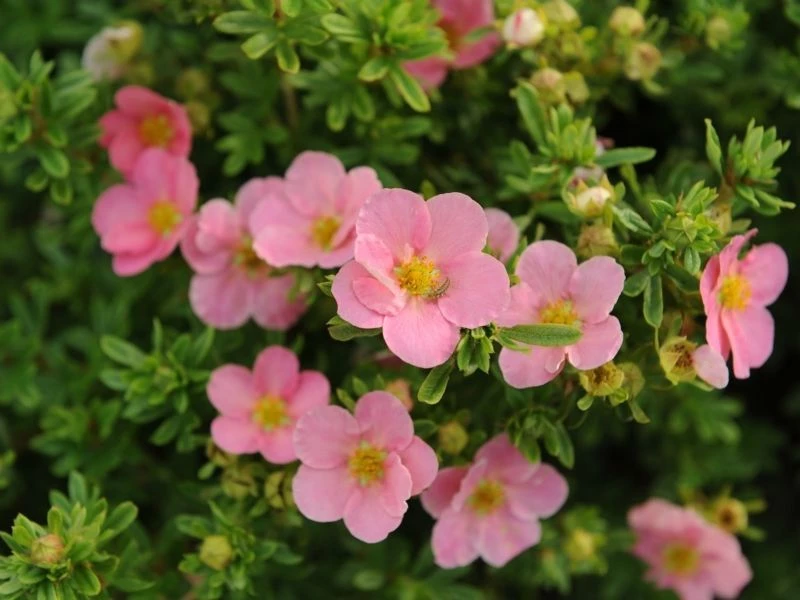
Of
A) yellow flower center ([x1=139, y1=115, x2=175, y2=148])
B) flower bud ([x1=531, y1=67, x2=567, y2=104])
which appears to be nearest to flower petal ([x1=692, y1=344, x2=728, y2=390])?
flower bud ([x1=531, y1=67, x2=567, y2=104])

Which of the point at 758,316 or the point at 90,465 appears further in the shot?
the point at 90,465

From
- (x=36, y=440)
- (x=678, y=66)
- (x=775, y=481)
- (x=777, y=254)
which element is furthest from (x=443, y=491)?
(x=775, y=481)

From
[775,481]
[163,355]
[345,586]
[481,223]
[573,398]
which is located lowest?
[775,481]

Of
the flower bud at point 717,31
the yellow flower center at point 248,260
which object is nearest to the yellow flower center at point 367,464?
the yellow flower center at point 248,260

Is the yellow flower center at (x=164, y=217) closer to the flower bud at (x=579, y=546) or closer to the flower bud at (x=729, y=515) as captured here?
the flower bud at (x=579, y=546)

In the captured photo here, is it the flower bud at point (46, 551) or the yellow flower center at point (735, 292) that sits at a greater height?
the yellow flower center at point (735, 292)

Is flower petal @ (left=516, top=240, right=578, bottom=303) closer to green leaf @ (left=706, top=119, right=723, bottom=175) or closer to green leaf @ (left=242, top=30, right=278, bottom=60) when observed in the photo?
green leaf @ (left=706, top=119, right=723, bottom=175)

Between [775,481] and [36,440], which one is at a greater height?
[36,440]

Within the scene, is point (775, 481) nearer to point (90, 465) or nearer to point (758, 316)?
point (758, 316)
